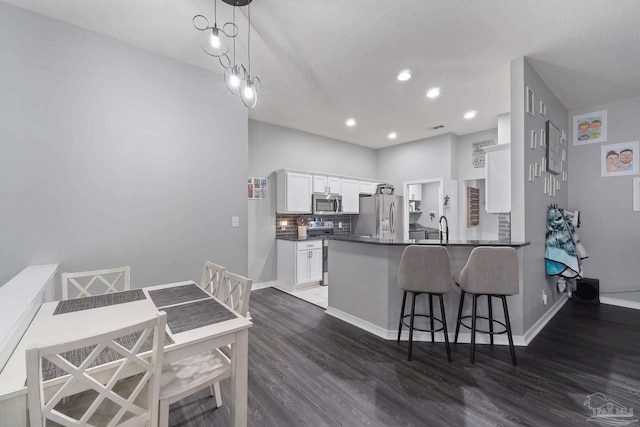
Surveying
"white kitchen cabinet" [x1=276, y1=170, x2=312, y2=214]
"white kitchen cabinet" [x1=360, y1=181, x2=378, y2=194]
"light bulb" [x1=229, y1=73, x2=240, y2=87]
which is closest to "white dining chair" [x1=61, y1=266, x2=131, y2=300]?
"light bulb" [x1=229, y1=73, x2=240, y2=87]

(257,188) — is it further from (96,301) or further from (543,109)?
(543,109)

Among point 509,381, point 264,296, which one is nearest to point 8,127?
point 264,296

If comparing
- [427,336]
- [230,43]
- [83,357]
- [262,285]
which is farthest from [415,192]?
[83,357]

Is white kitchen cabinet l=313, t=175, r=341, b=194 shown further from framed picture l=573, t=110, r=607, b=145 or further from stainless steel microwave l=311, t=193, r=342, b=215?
framed picture l=573, t=110, r=607, b=145

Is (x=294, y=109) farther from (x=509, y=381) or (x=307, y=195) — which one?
(x=509, y=381)

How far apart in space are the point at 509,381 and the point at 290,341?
6.21 feet

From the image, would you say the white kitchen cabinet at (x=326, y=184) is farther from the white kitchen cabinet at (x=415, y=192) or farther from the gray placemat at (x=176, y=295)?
the gray placemat at (x=176, y=295)

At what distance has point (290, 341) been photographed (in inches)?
109

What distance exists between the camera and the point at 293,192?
478 cm

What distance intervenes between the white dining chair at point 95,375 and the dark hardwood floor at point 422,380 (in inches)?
28.3

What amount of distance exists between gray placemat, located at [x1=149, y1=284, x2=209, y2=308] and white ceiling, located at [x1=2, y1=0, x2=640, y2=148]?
2.21 m

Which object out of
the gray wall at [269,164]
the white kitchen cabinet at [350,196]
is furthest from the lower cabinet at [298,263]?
the white kitchen cabinet at [350,196]

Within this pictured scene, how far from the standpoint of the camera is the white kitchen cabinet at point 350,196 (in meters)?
5.57

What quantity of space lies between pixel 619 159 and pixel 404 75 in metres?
3.36
